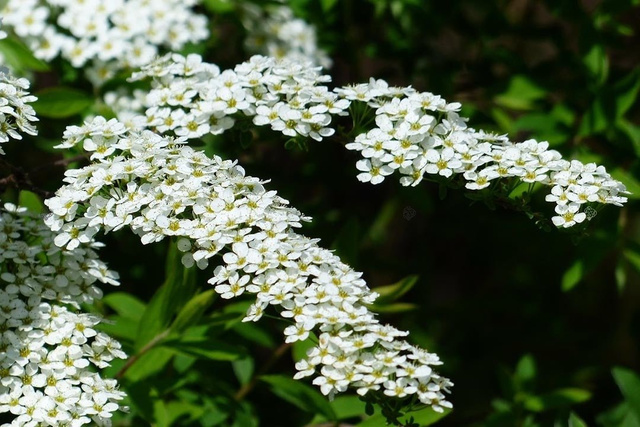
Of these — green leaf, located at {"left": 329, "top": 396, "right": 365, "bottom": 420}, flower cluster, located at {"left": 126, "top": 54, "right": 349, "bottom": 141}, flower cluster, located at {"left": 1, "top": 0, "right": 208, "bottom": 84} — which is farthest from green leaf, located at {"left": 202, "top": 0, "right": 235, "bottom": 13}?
green leaf, located at {"left": 329, "top": 396, "right": 365, "bottom": 420}

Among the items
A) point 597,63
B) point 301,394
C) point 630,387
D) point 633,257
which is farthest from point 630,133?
point 301,394

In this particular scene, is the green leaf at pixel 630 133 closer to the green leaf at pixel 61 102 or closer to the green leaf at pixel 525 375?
the green leaf at pixel 525 375

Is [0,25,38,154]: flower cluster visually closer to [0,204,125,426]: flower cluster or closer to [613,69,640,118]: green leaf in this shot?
[0,204,125,426]: flower cluster

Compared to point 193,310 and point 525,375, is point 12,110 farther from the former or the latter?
point 525,375

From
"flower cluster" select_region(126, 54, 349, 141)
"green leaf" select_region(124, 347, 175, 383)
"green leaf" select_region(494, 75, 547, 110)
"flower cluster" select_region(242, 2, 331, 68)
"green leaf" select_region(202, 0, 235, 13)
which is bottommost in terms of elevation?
"green leaf" select_region(124, 347, 175, 383)

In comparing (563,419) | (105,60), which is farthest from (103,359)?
(563,419)
